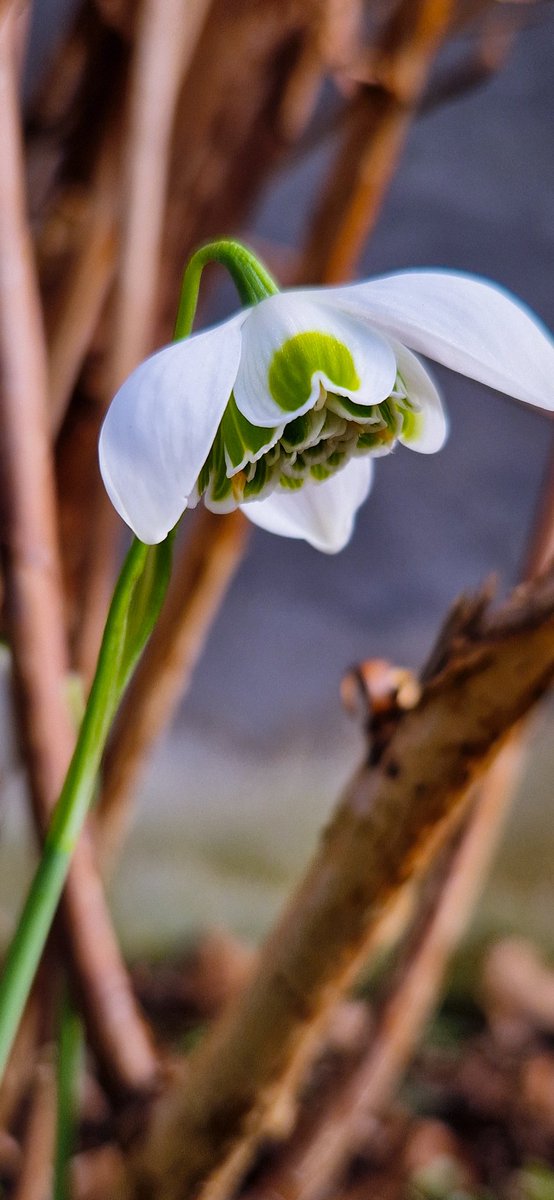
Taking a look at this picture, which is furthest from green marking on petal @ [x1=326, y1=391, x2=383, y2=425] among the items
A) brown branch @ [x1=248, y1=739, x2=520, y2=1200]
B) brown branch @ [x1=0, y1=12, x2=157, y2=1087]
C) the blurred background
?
the blurred background

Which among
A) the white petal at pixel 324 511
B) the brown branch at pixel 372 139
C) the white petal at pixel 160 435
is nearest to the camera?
the white petal at pixel 160 435

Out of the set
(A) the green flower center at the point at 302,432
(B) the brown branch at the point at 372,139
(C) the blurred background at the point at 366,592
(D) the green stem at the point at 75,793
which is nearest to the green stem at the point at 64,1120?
(D) the green stem at the point at 75,793

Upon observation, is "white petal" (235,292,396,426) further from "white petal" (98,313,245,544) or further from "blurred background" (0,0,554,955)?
"blurred background" (0,0,554,955)

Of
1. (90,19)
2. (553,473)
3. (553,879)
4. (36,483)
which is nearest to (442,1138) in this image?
(553,879)

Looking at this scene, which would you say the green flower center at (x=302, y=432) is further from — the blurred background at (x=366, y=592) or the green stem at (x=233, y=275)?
the blurred background at (x=366, y=592)

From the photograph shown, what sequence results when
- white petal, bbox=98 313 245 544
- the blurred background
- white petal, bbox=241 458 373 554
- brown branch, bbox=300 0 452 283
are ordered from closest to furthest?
white petal, bbox=98 313 245 544
white petal, bbox=241 458 373 554
brown branch, bbox=300 0 452 283
the blurred background
